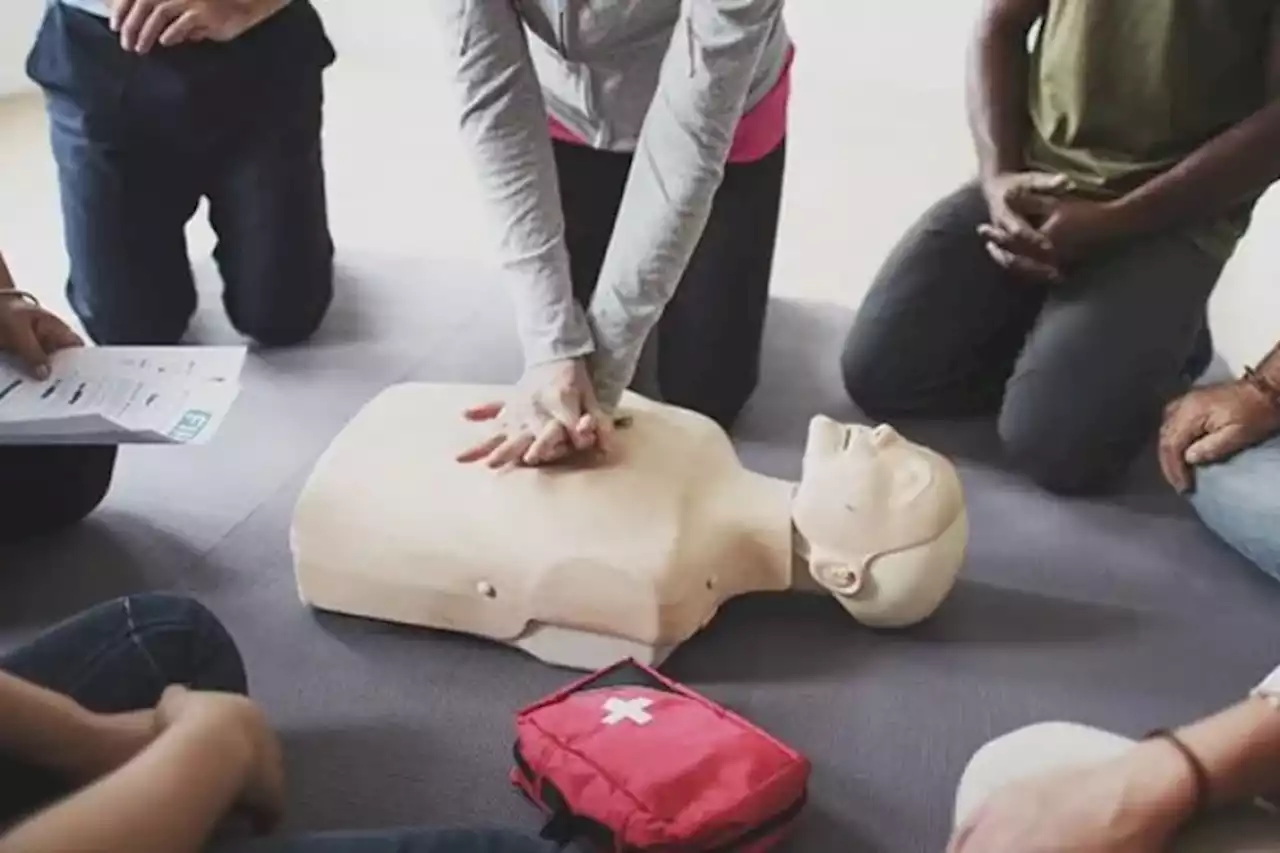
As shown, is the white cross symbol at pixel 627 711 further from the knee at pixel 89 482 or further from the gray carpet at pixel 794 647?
the knee at pixel 89 482

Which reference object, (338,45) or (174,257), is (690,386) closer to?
(174,257)

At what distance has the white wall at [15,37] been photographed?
273 centimetres

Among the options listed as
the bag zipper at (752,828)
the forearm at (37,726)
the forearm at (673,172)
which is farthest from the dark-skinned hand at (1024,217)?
the forearm at (37,726)

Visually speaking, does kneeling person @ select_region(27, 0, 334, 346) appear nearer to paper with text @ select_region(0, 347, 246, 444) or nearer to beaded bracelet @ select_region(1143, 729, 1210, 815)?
paper with text @ select_region(0, 347, 246, 444)

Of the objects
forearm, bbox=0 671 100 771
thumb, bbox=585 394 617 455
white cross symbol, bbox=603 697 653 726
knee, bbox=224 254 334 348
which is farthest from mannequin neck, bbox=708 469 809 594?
knee, bbox=224 254 334 348

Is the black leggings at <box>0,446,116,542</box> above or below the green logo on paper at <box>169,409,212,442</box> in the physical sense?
below

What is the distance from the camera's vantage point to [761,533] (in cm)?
137

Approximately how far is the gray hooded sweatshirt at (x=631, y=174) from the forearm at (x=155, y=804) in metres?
0.55

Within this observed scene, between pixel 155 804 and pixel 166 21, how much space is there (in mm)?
1077

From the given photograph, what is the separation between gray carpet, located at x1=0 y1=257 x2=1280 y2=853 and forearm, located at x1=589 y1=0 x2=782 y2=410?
0.28 metres

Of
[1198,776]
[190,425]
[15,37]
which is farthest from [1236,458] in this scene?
[15,37]

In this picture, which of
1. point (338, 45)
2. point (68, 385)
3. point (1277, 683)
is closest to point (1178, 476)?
point (1277, 683)

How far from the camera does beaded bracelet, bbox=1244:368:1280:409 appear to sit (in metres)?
1.52

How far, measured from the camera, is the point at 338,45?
124 inches
